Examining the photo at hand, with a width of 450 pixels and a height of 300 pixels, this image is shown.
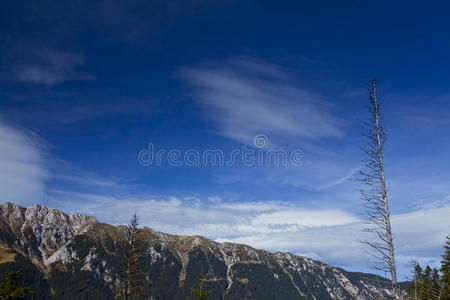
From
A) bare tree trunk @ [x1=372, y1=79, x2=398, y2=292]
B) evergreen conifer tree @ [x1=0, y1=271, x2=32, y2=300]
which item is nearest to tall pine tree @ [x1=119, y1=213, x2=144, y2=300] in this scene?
evergreen conifer tree @ [x1=0, y1=271, x2=32, y2=300]

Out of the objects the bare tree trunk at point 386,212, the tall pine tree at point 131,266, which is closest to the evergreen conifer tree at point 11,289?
the tall pine tree at point 131,266

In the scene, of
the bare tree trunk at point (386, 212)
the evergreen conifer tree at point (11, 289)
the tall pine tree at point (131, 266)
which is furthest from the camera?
the evergreen conifer tree at point (11, 289)

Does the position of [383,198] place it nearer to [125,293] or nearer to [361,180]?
[361,180]

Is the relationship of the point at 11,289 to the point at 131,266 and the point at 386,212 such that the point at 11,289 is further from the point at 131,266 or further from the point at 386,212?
the point at 386,212

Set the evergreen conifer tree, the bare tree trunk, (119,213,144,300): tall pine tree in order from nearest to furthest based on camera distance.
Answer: the bare tree trunk, (119,213,144,300): tall pine tree, the evergreen conifer tree

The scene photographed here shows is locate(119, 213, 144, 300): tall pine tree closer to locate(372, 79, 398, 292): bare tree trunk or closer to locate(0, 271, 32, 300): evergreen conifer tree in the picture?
locate(0, 271, 32, 300): evergreen conifer tree

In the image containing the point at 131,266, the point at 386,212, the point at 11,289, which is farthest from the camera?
the point at 11,289

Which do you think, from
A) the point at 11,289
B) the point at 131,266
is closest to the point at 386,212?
the point at 131,266

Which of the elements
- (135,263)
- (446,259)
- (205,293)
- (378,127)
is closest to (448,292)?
(446,259)

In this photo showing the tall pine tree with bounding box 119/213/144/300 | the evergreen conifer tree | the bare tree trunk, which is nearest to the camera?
the bare tree trunk

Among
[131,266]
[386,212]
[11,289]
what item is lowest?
[11,289]

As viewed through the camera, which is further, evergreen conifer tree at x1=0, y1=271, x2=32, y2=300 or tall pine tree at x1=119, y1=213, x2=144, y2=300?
evergreen conifer tree at x1=0, y1=271, x2=32, y2=300

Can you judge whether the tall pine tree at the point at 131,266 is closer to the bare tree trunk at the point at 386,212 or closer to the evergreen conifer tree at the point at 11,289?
the evergreen conifer tree at the point at 11,289

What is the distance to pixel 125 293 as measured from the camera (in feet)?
99.4
